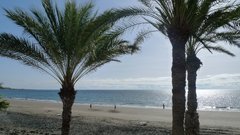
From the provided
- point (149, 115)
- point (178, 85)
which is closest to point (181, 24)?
point (178, 85)

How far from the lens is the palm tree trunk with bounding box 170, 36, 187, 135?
34.0 ft

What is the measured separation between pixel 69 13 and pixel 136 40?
2.65 metres

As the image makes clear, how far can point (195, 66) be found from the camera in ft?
51.4

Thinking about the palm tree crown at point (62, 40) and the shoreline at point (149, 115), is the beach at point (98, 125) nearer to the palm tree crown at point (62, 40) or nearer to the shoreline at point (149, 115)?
the shoreline at point (149, 115)

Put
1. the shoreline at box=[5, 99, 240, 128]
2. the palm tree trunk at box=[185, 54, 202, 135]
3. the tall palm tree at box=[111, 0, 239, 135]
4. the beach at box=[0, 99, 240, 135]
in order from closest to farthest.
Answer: the tall palm tree at box=[111, 0, 239, 135]
the palm tree trunk at box=[185, 54, 202, 135]
the beach at box=[0, 99, 240, 135]
the shoreline at box=[5, 99, 240, 128]

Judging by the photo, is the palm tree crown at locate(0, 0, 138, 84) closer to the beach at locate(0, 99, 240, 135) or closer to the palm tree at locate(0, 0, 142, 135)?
the palm tree at locate(0, 0, 142, 135)

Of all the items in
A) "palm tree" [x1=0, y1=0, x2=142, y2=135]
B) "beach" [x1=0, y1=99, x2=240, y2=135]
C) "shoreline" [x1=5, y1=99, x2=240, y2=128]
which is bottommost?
"beach" [x1=0, y1=99, x2=240, y2=135]

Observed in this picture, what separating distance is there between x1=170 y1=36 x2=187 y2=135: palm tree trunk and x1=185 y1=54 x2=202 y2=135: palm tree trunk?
525 cm

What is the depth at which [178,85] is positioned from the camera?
10438 mm

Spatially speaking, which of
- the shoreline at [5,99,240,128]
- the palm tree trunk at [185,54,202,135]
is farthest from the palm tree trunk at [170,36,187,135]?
the shoreline at [5,99,240,128]

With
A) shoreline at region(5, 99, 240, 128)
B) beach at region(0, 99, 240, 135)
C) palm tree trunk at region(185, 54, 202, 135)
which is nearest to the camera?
palm tree trunk at region(185, 54, 202, 135)

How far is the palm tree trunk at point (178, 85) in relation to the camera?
1037 cm

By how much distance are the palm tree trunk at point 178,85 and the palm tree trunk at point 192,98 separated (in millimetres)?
5250

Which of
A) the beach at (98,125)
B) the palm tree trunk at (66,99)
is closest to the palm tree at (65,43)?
the palm tree trunk at (66,99)
